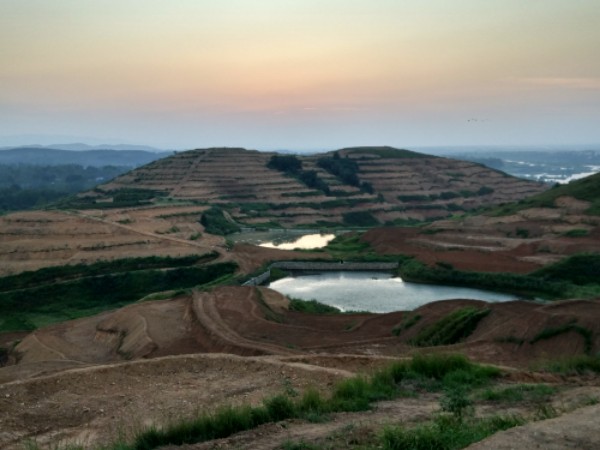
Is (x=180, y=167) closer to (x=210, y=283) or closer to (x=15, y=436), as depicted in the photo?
(x=210, y=283)

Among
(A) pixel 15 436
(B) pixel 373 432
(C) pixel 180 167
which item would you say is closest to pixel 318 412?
(B) pixel 373 432

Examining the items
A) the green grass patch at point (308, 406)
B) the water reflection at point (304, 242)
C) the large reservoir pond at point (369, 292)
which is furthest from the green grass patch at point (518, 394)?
the water reflection at point (304, 242)

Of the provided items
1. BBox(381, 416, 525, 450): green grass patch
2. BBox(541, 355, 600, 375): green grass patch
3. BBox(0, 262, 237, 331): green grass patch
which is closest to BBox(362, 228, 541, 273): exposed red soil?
BBox(0, 262, 237, 331): green grass patch

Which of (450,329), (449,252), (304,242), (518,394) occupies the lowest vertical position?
(304,242)

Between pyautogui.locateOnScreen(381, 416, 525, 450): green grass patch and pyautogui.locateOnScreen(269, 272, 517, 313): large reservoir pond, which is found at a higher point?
pyautogui.locateOnScreen(381, 416, 525, 450): green grass patch

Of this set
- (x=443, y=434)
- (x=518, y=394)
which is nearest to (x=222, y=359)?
(x=518, y=394)

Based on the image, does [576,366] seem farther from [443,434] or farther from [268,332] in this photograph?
[268,332]

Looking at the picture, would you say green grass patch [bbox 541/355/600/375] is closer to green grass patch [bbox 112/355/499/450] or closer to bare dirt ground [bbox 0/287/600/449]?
bare dirt ground [bbox 0/287/600/449]
